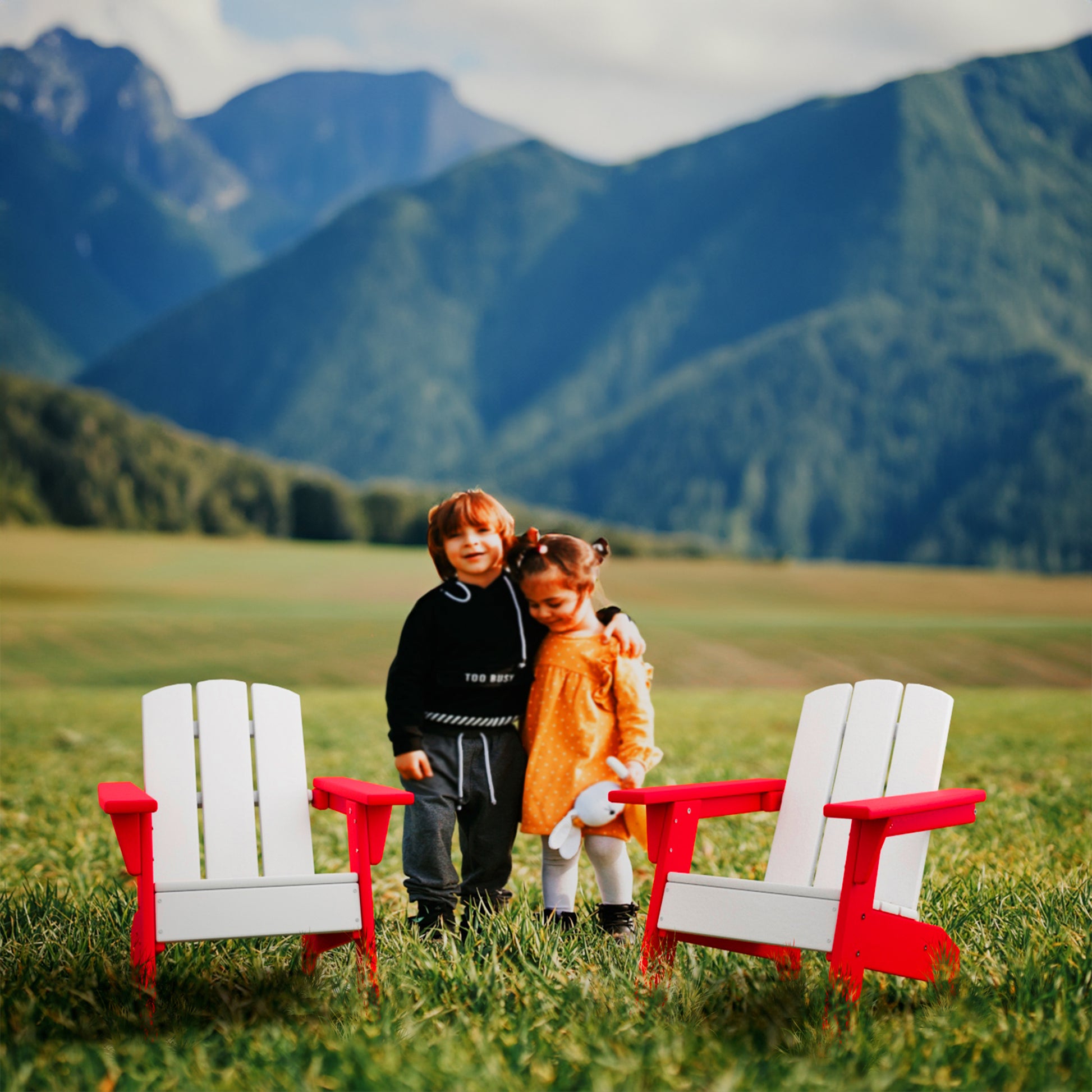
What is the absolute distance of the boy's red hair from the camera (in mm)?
3439

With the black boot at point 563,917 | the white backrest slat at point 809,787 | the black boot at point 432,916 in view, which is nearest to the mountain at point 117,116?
the black boot at point 432,916

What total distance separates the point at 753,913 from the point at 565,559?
113cm

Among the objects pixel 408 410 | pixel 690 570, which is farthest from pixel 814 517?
pixel 690 570

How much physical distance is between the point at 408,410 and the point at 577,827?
14699cm

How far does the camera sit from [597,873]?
3439mm

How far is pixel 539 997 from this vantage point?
2711 mm

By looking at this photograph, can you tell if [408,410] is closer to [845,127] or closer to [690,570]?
[845,127]

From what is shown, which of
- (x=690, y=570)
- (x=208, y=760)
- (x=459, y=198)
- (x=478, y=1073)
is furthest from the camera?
(x=459, y=198)

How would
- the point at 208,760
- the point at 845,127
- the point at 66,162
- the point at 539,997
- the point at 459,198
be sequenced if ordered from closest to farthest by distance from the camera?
the point at 539,997 < the point at 208,760 < the point at 66,162 < the point at 845,127 < the point at 459,198

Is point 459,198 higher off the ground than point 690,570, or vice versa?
point 459,198

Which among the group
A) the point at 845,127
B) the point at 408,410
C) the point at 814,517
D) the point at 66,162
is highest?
the point at 845,127

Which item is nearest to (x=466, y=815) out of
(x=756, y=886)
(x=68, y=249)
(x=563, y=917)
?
(x=563, y=917)

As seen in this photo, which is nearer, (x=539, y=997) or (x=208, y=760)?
(x=539, y=997)

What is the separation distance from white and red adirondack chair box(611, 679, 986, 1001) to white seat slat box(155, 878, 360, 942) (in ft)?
2.70
